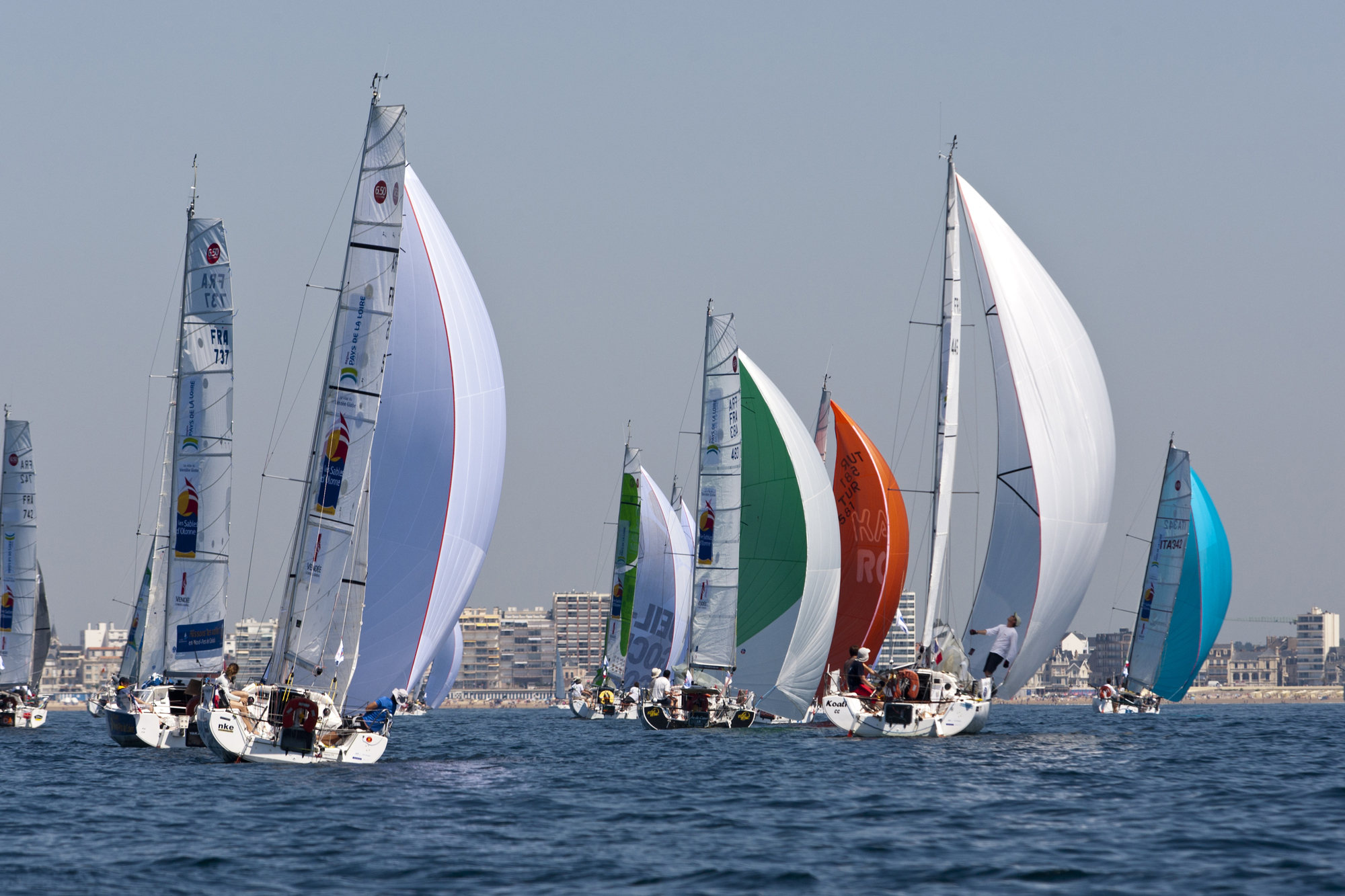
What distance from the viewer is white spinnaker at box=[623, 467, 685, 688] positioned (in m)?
46.2

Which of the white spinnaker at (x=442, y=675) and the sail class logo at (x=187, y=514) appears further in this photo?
the white spinnaker at (x=442, y=675)

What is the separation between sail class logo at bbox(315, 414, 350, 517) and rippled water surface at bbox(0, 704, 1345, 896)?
356 cm

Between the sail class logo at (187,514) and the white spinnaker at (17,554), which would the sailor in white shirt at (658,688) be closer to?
the sail class logo at (187,514)

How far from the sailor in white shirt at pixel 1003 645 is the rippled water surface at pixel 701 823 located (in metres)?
1.33

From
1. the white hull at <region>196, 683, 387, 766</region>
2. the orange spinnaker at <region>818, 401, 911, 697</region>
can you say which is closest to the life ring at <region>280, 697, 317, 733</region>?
the white hull at <region>196, 683, 387, 766</region>

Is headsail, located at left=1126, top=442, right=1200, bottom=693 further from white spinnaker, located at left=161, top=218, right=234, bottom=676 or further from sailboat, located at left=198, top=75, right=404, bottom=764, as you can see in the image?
sailboat, located at left=198, top=75, right=404, bottom=764

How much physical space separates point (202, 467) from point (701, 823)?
16425mm

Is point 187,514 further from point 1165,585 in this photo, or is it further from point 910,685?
point 1165,585

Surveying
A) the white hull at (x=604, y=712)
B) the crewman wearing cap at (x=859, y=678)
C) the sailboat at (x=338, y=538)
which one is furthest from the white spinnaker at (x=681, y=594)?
the sailboat at (x=338, y=538)

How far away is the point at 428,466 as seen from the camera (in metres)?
22.0

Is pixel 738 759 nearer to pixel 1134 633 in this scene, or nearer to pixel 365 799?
pixel 365 799

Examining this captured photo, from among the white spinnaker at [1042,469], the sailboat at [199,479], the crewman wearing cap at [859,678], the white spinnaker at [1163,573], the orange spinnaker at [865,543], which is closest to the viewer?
the white spinnaker at [1042,469]

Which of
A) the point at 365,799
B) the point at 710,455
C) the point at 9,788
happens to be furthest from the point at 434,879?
the point at 710,455

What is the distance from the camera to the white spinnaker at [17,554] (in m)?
40.3
